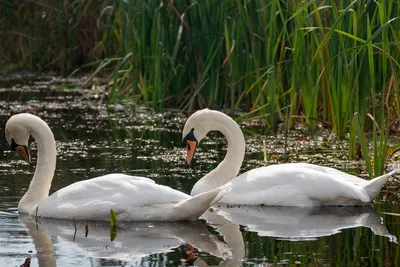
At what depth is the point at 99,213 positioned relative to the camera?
6715mm

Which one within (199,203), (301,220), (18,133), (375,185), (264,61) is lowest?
(301,220)

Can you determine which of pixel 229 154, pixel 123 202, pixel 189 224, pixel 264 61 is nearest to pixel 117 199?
pixel 123 202

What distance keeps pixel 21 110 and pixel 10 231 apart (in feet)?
23.4

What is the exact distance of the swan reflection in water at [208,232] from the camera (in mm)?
5793

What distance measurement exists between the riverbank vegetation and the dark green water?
395 millimetres

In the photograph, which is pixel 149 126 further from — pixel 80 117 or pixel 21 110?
pixel 21 110

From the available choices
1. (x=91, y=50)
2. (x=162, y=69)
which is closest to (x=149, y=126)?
(x=162, y=69)

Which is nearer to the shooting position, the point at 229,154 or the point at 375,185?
the point at 375,185

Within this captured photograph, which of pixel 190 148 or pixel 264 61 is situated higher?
pixel 264 61

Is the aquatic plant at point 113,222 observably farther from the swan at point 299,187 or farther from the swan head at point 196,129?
the swan head at point 196,129

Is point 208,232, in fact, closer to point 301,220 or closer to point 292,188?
point 301,220

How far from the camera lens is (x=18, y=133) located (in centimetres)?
732

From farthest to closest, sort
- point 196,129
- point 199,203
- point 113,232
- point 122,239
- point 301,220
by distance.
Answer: point 196,129 → point 301,220 → point 199,203 → point 113,232 → point 122,239

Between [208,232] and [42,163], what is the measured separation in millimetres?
1523
